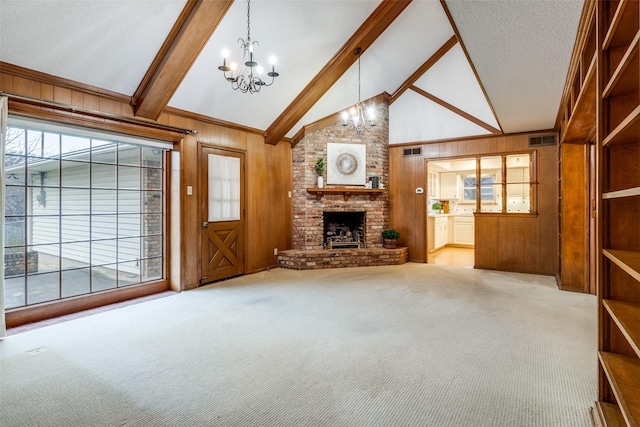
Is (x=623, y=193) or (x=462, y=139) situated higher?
(x=462, y=139)

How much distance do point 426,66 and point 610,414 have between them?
6234 mm

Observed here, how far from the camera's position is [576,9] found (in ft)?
7.44

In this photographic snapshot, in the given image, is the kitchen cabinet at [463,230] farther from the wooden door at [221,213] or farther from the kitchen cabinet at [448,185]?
the wooden door at [221,213]

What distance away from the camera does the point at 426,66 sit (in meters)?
6.46

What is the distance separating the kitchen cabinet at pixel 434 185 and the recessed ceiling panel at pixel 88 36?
24.5 feet

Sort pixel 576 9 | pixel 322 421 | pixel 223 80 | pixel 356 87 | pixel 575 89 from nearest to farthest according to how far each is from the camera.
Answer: pixel 322 421 < pixel 576 9 < pixel 575 89 < pixel 223 80 < pixel 356 87

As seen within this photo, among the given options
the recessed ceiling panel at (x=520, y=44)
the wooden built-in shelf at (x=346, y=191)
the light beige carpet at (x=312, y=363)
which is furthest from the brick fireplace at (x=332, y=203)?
the recessed ceiling panel at (x=520, y=44)

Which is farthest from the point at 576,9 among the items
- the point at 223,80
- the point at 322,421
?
the point at 223,80

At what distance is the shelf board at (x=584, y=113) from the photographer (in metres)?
2.47

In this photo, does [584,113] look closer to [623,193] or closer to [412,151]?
[623,193]

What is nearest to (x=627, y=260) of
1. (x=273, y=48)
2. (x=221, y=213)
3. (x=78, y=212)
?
(x=273, y=48)

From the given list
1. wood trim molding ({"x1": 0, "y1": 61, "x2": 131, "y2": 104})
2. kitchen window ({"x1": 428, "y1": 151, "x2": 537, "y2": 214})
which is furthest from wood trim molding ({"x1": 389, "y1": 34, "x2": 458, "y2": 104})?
wood trim molding ({"x1": 0, "y1": 61, "x2": 131, "y2": 104})

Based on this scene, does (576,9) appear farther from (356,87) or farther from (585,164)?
(356,87)

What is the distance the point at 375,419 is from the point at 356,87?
230 inches
